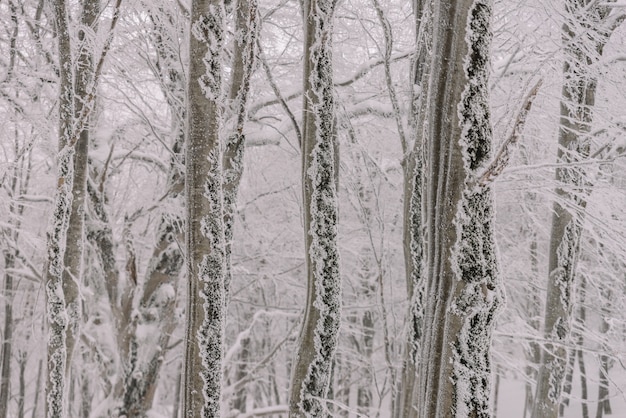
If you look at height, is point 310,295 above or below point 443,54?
below

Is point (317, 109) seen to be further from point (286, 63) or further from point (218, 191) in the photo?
point (286, 63)

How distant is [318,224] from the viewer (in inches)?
150

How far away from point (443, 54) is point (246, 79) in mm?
1499

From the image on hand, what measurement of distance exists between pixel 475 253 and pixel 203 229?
5.03ft

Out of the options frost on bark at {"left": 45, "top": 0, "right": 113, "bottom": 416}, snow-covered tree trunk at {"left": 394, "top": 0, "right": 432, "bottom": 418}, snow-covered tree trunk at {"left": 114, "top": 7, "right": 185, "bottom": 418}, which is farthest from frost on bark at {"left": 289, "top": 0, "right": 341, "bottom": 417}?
snow-covered tree trunk at {"left": 114, "top": 7, "right": 185, "bottom": 418}

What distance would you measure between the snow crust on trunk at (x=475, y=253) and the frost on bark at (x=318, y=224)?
1600 millimetres

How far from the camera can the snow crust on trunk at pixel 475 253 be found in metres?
2.24

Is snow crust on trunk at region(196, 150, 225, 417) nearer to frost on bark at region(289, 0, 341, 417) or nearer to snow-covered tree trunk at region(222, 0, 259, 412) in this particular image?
snow-covered tree trunk at region(222, 0, 259, 412)

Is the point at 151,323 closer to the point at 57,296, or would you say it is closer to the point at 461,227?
the point at 57,296

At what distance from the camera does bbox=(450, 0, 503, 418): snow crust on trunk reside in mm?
2238

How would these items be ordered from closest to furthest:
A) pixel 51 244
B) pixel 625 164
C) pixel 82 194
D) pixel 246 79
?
1. pixel 246 79
2. pixel 51 244
3. pixel 82 194
4. pixel 625 164

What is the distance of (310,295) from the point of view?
3803 millimetres

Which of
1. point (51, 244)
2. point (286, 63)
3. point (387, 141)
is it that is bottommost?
point (51, 244)

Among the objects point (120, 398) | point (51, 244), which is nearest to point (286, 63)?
point (51, 244)
